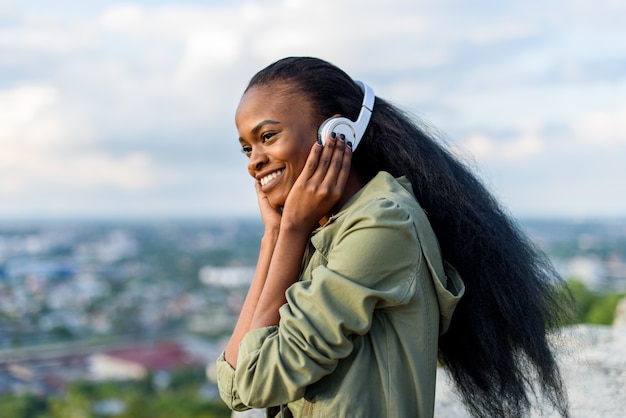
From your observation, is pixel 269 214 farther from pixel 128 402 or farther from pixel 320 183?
pixel 128 402

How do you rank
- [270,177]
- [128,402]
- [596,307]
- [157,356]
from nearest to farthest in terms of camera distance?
[270,177] < [596,307] < [128,402] < [157,356]

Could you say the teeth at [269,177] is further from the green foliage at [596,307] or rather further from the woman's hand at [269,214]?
the green foliage at [596,307]

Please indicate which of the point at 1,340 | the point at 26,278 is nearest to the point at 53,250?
the point at 26,278

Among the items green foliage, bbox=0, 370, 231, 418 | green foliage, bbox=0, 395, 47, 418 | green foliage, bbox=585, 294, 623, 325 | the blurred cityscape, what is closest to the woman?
green foliage, bbox=585, 294, 623, 325

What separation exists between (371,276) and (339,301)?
0.34 feet

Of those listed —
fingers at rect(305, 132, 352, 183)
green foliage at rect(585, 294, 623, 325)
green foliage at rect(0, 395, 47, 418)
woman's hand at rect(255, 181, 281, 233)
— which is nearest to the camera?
fingers at rect(305, 132, 352, 183)

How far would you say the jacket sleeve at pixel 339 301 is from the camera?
1995 mm

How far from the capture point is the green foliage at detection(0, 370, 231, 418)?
16.0 metres

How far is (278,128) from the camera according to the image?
2.29 meters

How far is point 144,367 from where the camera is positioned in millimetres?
37812

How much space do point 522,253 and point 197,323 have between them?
5586 centimetres

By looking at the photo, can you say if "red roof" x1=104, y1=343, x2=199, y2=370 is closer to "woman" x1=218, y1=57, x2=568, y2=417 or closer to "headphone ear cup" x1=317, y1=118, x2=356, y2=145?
"woman" x1=218, y1=57, x2=568, y2=417

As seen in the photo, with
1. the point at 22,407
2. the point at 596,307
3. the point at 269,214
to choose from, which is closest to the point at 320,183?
the point at 269,214

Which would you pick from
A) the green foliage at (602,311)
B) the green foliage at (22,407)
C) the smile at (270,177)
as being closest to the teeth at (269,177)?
the smile at (270,177)
